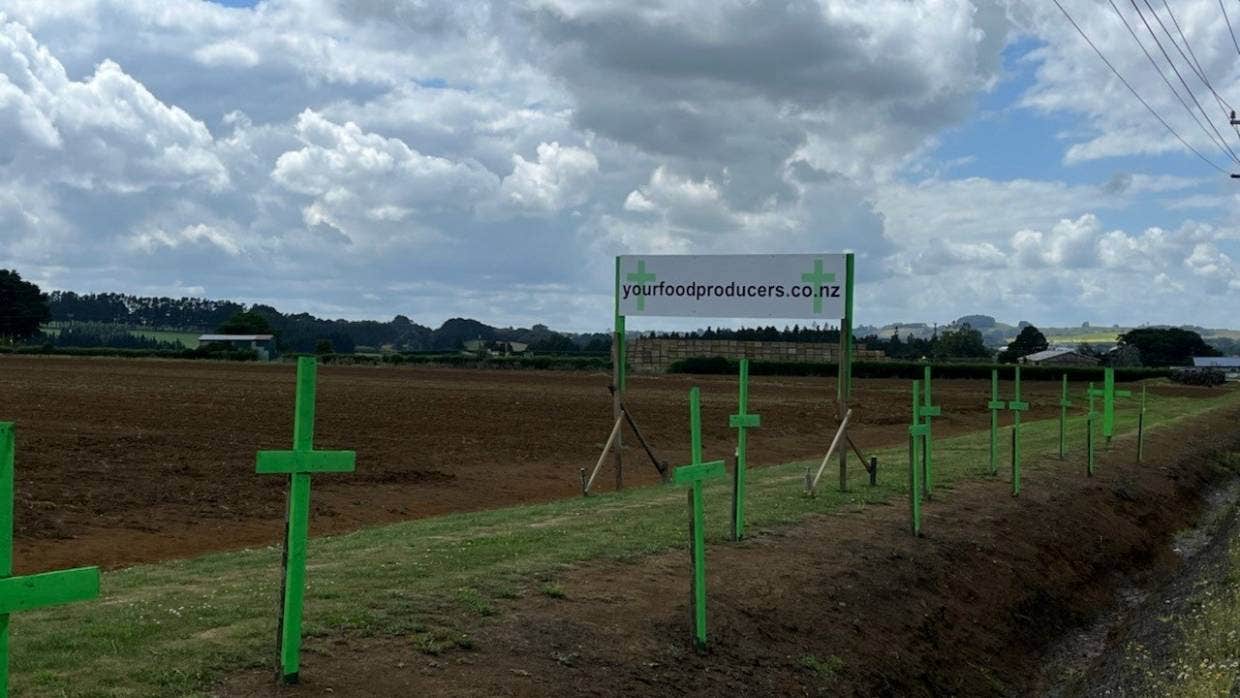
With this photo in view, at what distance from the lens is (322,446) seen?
2831 centimetres

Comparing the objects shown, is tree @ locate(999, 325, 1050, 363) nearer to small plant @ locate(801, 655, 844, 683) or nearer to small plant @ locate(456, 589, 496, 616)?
small plant @ locate(801, 655, 844, 683)

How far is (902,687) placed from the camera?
10.7 meters

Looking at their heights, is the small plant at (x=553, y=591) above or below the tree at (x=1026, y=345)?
below

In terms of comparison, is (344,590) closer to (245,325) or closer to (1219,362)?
(245,325)

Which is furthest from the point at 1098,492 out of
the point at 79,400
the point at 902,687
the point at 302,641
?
the point at 79,400

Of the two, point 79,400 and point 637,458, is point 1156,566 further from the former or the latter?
A: point 79,400

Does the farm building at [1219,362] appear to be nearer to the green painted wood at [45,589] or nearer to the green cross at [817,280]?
the green cross at [817,280]

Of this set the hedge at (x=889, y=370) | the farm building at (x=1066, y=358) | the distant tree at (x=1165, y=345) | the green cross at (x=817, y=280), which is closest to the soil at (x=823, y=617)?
the green cross at (x=817, y=280)

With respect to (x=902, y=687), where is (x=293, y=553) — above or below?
above

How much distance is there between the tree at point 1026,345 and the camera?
415 feet

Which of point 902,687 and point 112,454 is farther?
point 112,454

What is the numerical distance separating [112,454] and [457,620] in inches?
665

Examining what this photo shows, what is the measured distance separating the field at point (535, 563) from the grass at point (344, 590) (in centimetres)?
3

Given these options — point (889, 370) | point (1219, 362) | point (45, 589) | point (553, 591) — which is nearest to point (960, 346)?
point (1219, 362)
